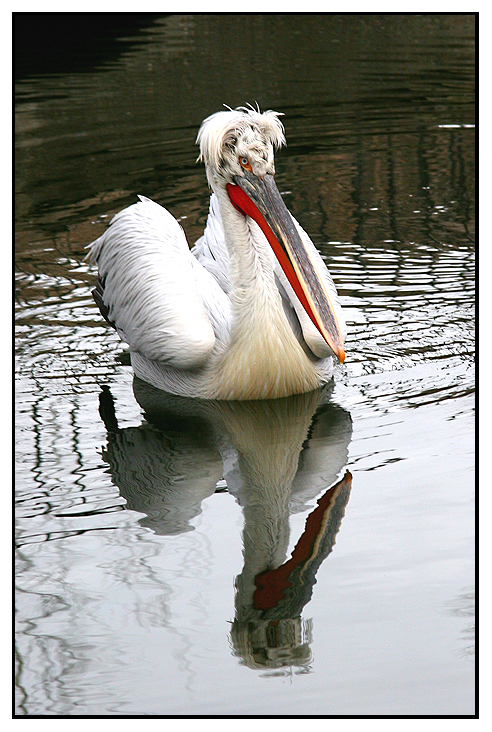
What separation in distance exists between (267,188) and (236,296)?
0.49m

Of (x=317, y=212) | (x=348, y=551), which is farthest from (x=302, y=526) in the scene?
(x=317, y=212)

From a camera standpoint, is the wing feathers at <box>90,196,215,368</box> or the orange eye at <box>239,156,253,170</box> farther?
the wing feathers at <box>90,196,215,368</box>

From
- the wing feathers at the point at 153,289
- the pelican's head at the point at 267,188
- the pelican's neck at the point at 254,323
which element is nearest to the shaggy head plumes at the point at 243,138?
the pelican's head at the point at 267,188

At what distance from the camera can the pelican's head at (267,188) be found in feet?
12.3

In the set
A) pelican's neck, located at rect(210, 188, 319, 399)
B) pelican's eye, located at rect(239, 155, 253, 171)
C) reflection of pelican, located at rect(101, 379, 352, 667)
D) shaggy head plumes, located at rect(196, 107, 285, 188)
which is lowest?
reflection of pelican, located at rect(101, 379, 352, 667)

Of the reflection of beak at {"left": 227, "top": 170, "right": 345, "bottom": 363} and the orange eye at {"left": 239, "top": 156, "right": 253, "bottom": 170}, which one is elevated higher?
the orange eye at {"left": 239, "top": 156, "right": 253, "bottom": 170}

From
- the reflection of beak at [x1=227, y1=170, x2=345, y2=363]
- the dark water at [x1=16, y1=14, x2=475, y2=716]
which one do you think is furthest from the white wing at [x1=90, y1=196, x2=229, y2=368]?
the reflection of beak at [x1=227, y1=170, x2=345, y2=363]

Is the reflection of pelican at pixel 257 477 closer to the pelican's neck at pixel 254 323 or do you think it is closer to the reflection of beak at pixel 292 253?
the pelican's neck at pixel 254 323

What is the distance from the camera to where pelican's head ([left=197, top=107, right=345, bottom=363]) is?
3.75 m

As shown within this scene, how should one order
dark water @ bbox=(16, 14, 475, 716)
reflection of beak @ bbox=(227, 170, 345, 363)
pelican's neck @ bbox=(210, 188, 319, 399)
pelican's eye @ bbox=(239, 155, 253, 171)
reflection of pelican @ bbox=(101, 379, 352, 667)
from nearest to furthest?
dark water @ bbox=(16, 14, 475, 716), reflection of pelican @ bbox=(101, 379, 352, 667), reflection of beak @ bbox=(227, 170, 345, 363), pelican's eye @ bbox=(239, 155, 253, 171), pelican's neck @ bbox=(210, 188, 319, 399)

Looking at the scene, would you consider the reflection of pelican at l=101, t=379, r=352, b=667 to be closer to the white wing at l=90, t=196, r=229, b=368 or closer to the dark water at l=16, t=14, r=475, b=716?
the dark water at l=16, t=14, r=475, b=716

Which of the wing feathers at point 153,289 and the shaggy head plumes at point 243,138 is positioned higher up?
the shaggy head plumes at point 243,138

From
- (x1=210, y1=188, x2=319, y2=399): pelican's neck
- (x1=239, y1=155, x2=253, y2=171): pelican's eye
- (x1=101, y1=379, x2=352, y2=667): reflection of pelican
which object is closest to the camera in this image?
(x1=101, y1=379, x2=352, y2=667): reflection of pelican

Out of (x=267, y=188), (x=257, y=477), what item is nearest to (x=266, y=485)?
(x=257, y=477)
